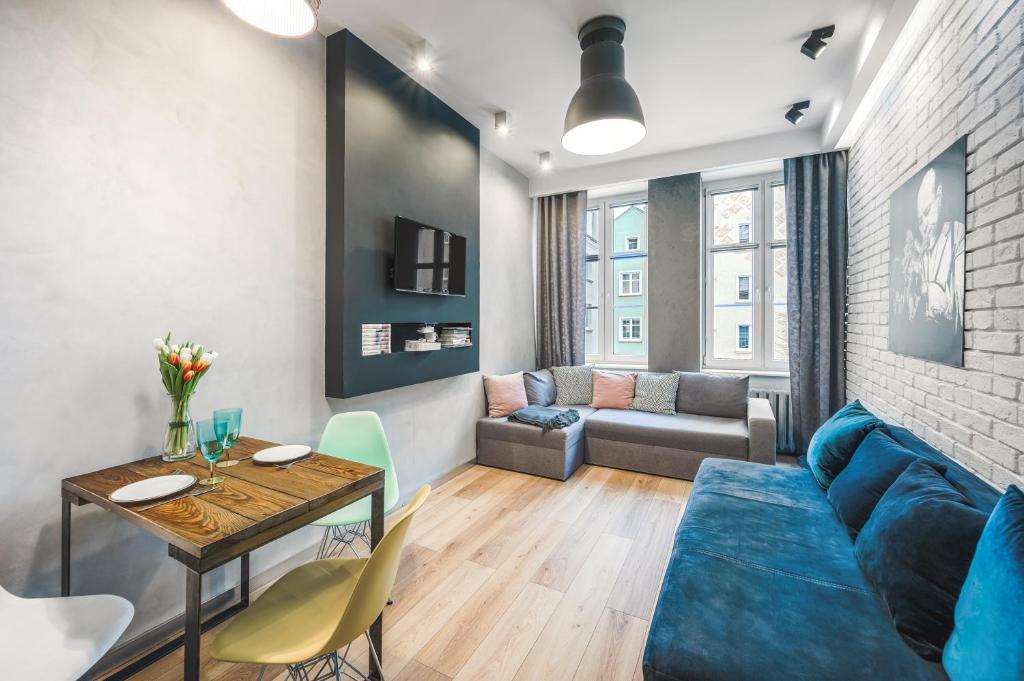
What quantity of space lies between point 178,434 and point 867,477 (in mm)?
2823

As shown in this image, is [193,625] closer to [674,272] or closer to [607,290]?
[674,272]

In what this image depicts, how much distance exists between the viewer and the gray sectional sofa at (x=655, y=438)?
11.2 feet

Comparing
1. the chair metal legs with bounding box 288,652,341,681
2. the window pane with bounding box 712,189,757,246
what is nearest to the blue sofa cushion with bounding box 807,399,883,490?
the chair metal legs with bounding box 288,652,341,681

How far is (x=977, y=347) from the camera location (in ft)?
5.29

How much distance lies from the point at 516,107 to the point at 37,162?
2.78 m

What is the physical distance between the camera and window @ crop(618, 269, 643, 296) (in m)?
5.02

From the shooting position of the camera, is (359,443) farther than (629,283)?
No

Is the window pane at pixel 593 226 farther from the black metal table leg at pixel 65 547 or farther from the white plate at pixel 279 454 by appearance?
the black metal table leg at pixel 65 547

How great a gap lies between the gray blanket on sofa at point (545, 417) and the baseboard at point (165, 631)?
194 centimetres

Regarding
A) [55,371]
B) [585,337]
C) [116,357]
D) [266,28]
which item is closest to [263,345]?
[116,357]

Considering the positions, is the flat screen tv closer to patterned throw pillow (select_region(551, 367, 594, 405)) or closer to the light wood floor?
the light wood floor

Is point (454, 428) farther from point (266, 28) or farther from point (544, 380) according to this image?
point (266, 28)

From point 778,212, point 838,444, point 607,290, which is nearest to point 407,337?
point 838,444

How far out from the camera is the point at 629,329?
201 inches
